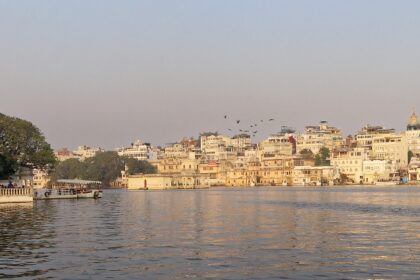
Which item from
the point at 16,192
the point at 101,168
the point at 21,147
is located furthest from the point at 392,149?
the point at 16,192

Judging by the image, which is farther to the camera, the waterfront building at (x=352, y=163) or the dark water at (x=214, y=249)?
the waterfront building at (x=352, y=163)

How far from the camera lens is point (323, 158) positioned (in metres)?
193

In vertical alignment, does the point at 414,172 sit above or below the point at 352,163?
below

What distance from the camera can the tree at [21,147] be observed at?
71.6 meters

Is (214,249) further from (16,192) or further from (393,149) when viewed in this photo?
(393,149)

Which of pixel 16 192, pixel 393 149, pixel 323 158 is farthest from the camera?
pixel 323 158

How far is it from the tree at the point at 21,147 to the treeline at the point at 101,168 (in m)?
103

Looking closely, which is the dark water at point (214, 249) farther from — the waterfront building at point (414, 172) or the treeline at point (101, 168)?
the treeline at point (101, 168)

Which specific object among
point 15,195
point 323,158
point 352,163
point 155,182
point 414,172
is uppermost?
point 323,158

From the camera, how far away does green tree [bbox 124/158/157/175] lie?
183 meters

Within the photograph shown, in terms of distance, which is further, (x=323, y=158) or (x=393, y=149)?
(x=323, y=158)

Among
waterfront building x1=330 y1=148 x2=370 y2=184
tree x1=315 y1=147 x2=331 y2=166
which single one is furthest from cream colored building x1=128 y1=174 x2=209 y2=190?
waterfront building x1=330 y1=148 x2=370 y2=184

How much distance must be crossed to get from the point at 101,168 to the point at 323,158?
6306 cm

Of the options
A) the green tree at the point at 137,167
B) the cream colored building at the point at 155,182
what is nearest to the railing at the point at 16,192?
the cream colored building at the point at 155,182
